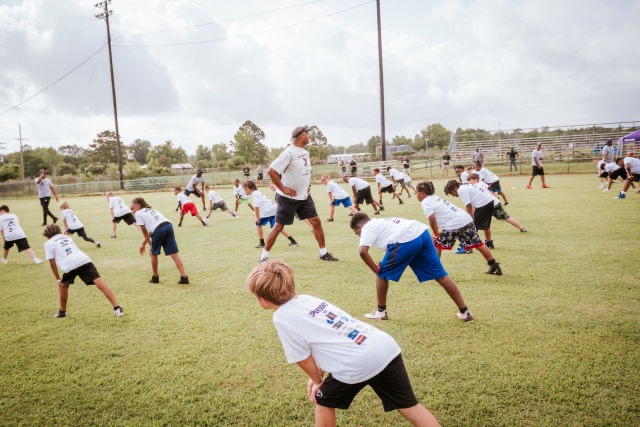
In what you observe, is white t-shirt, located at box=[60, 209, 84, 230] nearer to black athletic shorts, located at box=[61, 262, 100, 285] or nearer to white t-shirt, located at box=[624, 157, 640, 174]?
black athletic shorts, located at box=[61, 262, 100, 285]

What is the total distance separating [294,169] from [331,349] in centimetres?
481

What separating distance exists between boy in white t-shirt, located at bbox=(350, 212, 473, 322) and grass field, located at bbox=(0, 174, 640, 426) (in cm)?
68

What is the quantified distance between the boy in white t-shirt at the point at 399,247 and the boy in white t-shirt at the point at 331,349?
1.70m

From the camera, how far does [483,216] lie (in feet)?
22.9

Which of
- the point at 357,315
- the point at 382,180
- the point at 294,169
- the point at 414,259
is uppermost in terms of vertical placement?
the point at 294,169

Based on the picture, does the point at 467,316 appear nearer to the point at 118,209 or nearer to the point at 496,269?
the point at 496,269

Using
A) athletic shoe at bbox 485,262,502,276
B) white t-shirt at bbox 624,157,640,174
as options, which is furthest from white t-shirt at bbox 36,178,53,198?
white t-shirt at bbox 624,157,640,174

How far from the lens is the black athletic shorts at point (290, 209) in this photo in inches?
265

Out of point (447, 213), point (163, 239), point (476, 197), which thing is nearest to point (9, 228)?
point (163, 239)

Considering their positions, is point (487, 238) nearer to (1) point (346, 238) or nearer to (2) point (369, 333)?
(1) point (346, 238)

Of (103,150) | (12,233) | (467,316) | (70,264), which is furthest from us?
(103,150)

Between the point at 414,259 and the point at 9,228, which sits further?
the point at 9,228

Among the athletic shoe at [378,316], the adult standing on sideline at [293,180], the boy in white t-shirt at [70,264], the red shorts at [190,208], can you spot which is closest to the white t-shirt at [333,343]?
the athletic shoe at [378,316]

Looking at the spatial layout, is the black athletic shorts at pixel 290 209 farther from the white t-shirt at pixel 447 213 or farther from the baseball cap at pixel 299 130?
the white t-shirt at pixel 447 213
